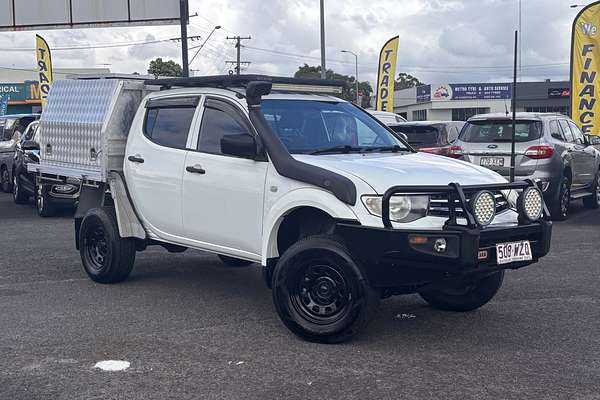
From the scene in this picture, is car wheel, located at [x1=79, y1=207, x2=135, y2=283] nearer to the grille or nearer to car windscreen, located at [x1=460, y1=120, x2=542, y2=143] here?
the grille

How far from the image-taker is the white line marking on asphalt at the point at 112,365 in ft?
16.4

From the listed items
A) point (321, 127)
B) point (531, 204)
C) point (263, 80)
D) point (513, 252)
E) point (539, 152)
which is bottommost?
point (513, 252)

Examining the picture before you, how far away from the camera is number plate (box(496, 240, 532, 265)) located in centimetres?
535

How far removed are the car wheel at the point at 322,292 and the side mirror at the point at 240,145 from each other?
0.89 m

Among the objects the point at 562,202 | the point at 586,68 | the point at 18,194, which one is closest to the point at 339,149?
the point at 562,202

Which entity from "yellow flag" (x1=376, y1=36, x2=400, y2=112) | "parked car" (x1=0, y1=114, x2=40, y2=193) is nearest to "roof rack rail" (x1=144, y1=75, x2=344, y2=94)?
"parked car" (x1=0, y1=114, x2=40, y2=193)

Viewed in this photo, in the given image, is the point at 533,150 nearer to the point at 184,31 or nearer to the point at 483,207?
the point at 483,207

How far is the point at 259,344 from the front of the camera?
5.58 m

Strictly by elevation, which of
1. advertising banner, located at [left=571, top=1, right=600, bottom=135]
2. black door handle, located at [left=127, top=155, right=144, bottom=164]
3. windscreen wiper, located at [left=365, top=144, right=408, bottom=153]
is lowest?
black door handle, located at [left=127, top=155, right=144, bottom=164]

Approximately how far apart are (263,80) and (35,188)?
366 inches

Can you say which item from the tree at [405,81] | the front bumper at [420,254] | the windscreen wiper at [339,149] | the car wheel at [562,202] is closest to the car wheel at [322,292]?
the front bumper at [420,254]

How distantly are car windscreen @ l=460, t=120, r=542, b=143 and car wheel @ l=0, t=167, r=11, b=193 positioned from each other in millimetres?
10605

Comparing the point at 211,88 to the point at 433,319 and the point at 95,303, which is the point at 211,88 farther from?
the point at 433,319

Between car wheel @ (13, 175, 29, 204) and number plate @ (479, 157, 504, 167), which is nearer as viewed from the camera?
number plate @ (479, 157, 504, 167)
